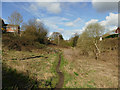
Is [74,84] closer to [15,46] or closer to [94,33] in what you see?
[94,33]

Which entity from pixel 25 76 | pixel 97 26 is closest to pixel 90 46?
pixel 97 26

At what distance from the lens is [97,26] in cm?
A: 1197

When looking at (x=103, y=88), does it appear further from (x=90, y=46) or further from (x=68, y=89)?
(x=90, y=46)

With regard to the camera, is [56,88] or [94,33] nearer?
[56,88]

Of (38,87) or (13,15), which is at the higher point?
(13,15)

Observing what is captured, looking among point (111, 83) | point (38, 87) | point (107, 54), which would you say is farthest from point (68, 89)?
point (107, 54)

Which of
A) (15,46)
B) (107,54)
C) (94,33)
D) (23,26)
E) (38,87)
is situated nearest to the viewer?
(38,87)

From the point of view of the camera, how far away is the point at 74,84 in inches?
207

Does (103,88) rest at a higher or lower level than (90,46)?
lower

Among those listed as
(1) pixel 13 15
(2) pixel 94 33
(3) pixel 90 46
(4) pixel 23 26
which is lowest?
(3) pixel 90 46

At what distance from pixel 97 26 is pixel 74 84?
10022mm

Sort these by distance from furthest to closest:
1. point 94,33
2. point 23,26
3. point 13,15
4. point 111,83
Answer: point 23,26, point 13,15, point 94,33, point 111,83

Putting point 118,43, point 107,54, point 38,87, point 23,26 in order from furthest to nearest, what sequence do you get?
point 23,26 → point 107,54 → point 118,43 → point 38,87

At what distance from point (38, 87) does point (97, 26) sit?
11636 mm
